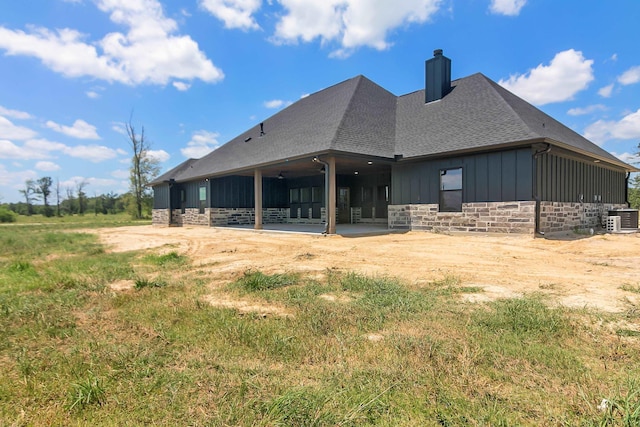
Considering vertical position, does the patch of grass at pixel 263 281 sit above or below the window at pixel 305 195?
below

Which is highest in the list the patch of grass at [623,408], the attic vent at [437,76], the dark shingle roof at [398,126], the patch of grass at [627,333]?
the attic vent at [437,76]

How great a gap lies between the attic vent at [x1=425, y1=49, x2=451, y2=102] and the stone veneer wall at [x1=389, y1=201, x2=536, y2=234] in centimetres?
607

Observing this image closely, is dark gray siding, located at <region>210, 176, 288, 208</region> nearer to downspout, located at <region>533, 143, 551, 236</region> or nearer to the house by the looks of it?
the house

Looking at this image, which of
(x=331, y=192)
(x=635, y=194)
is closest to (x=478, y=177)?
(x=331, y=192)

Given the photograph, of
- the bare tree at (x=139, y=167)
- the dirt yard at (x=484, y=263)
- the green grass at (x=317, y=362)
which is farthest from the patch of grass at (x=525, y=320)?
the bare tree at (x=139, y=167)

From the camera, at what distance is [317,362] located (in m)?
2.37

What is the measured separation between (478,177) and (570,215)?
13.8 feet

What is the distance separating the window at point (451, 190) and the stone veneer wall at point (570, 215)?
2.53m

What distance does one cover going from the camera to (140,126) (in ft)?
124

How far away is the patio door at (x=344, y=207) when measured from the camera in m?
18.6

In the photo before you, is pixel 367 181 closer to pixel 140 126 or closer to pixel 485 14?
pixel 485 14

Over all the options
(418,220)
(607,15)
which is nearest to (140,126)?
(418,220)

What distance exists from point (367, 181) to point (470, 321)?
49.1 ft

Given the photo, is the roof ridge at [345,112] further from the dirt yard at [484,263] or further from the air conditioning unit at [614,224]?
the air conditioning unit at [614,224]
